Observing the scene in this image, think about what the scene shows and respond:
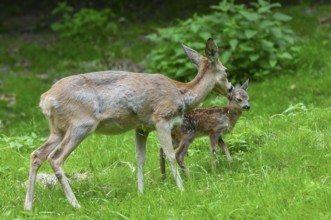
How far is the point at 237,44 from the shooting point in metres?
13.4

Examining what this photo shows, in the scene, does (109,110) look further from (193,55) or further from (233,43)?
(233,43)

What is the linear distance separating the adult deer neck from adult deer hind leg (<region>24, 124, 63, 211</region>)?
1.40 metres

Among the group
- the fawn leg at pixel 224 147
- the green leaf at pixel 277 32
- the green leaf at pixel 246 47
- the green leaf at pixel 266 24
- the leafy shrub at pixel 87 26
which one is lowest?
the leafy shrub at pixel 87 26

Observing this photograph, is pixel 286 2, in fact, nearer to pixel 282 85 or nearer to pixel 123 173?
pixel 282 85

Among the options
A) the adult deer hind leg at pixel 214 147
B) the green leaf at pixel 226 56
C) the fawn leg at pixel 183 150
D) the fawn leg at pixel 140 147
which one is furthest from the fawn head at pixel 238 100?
the green leaf at pixel 226 56

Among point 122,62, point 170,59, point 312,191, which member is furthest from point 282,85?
point 312,191

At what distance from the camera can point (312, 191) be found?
5824 mm

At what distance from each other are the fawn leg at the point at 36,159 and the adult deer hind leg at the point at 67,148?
11cm

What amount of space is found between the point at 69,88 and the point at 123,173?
1390 millimetres

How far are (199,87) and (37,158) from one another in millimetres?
1896

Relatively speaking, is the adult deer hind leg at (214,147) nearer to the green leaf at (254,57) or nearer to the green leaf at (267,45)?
the green leaf at (254,57)

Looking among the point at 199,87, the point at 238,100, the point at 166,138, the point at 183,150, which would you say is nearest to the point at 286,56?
the point at 238,100

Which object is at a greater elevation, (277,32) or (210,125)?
(210,125)

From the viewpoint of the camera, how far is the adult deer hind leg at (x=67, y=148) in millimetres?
6645
